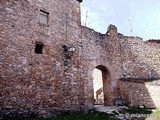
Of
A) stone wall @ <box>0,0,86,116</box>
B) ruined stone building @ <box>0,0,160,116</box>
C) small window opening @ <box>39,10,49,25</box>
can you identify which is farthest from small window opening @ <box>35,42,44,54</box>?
small window opening @ <box>39,10,49,25</box>

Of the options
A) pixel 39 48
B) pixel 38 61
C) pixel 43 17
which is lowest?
pixel 38 61

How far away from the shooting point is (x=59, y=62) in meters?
9.12

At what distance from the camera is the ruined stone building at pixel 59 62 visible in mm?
7395

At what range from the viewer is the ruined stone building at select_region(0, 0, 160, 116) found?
739 cm

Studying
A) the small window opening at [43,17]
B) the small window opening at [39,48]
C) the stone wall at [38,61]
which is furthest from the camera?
the small window opening at [43,17]

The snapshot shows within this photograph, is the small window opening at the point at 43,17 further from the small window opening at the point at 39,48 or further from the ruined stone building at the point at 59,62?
the small window opening at the point at 39,48

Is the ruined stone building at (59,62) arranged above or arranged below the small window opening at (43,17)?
below

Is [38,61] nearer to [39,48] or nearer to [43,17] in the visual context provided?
[39,48]

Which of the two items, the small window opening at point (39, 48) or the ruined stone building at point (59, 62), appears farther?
the small window opening at point (39, 48)

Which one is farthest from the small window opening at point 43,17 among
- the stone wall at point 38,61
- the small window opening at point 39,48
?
the small window opening at point 39,48

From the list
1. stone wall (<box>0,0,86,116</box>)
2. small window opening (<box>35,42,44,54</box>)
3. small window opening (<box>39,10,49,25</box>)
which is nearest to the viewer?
stone wall (<box>0,0,86,116</box>)

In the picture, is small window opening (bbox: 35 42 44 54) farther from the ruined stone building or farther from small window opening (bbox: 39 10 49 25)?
small window opening (bbox: 39 10 49 25)

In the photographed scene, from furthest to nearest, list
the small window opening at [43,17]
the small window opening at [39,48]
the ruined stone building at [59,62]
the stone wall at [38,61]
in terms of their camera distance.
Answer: the small window opening at [43,17]
the small window opening at [39,48]
the ruined stone building at [59,62]
the stone wall at [38,61]

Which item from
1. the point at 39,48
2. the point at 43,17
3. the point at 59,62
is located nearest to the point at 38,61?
the point at 39,48
